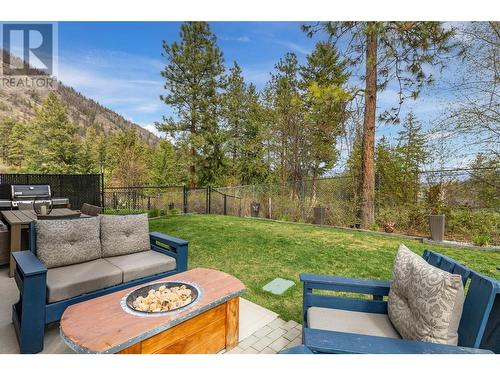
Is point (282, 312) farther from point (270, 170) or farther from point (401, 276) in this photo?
point (270, 170)

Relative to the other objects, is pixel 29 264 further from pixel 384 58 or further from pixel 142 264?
pixel 384 58

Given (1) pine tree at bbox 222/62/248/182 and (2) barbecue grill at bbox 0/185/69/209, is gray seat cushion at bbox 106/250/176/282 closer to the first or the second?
(2) barbecue grill at bbox 0/185/69/209

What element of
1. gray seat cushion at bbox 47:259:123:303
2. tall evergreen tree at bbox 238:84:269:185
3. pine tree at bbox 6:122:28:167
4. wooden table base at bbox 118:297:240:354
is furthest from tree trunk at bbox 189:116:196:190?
pine tree at bbox 6:122:28:167

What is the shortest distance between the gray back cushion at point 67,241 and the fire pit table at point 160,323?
879 mm

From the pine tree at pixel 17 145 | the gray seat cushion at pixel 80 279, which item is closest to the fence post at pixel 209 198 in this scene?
the gray seat cushion at pixel 80 279

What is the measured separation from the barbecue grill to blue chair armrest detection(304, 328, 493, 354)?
6.16 meters

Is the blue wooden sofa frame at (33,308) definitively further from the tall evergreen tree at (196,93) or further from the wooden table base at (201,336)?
the tall evergreen tree at (196,93)

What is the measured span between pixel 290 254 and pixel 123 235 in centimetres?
240

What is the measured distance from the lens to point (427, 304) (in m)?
1.22

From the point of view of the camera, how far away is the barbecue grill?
18.2ft

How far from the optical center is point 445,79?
579 cm
